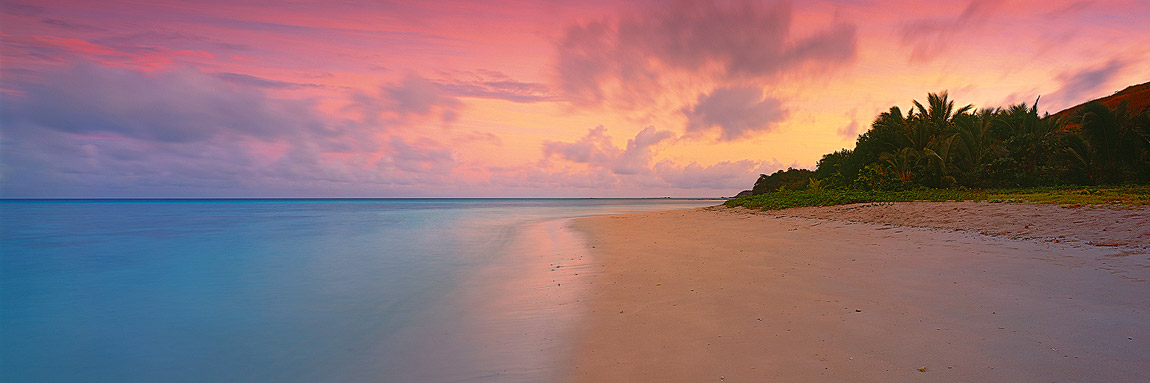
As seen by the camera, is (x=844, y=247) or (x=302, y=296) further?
(x=844, y=247)

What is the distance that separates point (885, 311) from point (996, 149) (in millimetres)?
27245

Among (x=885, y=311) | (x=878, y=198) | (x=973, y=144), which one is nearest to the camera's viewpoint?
(x=885, y=311)

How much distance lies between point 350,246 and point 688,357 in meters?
13.8

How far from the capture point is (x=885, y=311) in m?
4.45

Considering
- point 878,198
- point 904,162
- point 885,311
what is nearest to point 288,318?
point 885,311

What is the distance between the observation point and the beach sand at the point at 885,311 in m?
3.21

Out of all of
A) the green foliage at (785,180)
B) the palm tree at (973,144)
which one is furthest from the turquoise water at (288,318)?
the green foliage at (785,180)

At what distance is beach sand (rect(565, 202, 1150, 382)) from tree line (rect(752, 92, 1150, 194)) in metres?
15.8

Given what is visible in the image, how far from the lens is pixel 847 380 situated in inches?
119

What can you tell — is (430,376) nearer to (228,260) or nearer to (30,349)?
(30,349)

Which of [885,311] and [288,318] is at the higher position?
[885,311]

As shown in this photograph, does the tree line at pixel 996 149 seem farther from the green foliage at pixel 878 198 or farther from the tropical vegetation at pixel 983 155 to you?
the green foliage at pixel 878 198

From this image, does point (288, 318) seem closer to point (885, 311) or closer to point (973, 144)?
point (885, 311)

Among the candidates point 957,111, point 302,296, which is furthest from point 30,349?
point 957,111
